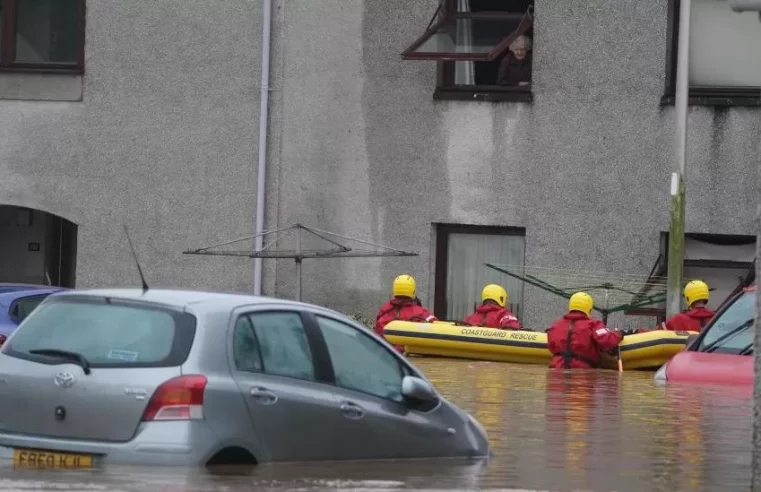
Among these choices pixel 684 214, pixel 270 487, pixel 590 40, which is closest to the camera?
pixel 270 487

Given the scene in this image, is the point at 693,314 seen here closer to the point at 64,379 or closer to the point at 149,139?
the point at 149,139

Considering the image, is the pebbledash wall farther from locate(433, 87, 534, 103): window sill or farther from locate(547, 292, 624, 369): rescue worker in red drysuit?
locate(547, 292, 624, 369): rescue worker in red drysuit

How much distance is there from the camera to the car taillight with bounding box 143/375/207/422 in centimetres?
885

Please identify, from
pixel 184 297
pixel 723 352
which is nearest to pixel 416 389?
pixel 184 297

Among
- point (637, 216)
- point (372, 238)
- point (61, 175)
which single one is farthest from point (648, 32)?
point (61, 175)

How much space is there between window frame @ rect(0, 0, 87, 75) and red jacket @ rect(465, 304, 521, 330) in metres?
6.60

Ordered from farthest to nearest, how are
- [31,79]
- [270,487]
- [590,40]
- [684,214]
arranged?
[31,79] → [590,40] → [684,214] → [270,487]

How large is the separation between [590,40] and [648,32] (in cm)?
74

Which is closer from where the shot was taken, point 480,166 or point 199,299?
point 199,299

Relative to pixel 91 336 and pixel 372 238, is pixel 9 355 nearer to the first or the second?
pixel 91 336

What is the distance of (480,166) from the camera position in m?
22.5

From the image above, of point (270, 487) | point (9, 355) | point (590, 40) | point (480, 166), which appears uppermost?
point (590, 40)

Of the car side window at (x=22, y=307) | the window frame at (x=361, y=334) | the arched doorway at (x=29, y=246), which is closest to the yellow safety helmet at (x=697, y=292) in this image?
the car side window at (x=22, y=307)

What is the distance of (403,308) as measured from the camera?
825 inches
